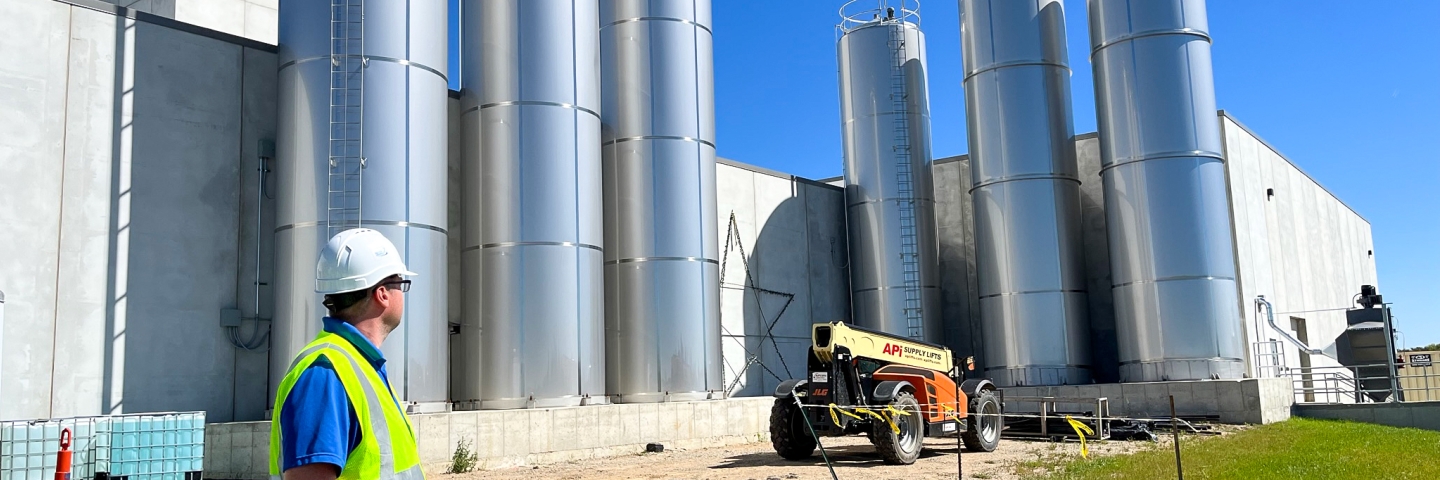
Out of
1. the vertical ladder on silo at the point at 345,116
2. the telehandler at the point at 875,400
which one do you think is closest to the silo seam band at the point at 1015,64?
the telehandler at the point at 875,400

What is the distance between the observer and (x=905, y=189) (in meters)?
28.8

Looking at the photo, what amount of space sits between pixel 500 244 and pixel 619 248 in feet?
10.3

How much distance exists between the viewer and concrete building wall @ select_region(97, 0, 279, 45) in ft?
73.9

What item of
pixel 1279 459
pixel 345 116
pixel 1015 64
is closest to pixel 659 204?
pixel 345 116

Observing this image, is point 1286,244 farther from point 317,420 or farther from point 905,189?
point 317,420

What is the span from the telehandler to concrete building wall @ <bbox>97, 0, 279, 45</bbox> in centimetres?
1366

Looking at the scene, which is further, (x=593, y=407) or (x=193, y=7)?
(x=193, y=7)

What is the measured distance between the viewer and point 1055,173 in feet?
89.7

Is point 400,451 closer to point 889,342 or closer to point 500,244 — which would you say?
point 889,342

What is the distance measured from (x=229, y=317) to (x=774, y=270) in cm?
1454

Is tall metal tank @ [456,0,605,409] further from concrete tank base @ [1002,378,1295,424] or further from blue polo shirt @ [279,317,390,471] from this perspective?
blue polo shirt @ [279,317,390,471]

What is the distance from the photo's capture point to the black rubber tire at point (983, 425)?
18566 millimetres

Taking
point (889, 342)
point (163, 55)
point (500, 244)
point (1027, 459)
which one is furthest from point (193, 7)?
point (1027, 459)

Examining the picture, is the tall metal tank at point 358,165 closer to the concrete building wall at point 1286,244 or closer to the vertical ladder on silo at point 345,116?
the vertical ladder on silo at point 345,116
